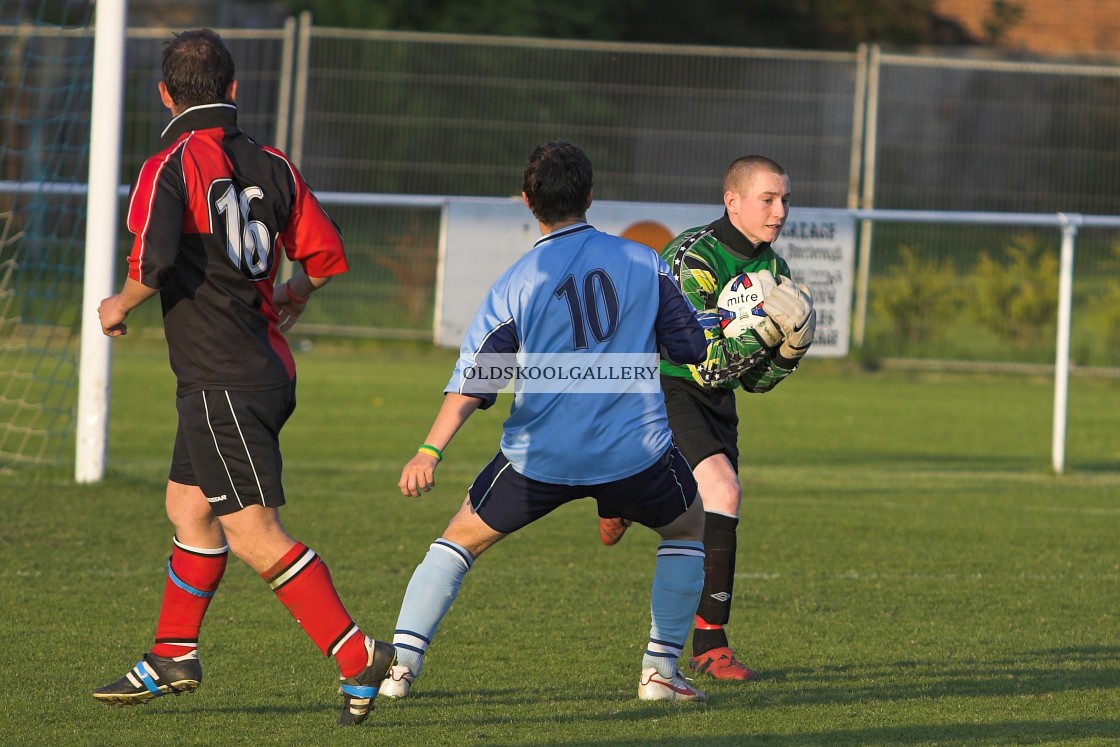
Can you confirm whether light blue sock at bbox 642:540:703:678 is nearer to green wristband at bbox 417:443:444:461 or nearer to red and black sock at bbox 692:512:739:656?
red and black sock at bbox 692:512:739:656

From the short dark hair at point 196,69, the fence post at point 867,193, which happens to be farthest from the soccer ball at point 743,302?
the fence post at point 867,193

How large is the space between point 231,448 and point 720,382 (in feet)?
5.82

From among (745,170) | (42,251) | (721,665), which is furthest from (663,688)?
(42,251)

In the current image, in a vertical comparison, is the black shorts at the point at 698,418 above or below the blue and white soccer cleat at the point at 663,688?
above

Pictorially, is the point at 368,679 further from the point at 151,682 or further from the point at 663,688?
the point at 663,688

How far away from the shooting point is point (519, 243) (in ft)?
37.6

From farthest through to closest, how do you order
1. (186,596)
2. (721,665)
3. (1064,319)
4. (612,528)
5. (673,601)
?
(1064,319), (721,665), (612,528), (673,601), (186,596)

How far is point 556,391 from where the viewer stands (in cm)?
438

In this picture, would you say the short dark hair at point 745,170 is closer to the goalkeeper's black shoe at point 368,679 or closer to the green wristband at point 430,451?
the green wristband at point 430,451

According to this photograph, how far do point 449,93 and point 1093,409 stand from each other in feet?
24.3

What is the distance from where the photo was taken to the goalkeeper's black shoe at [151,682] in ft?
14.7

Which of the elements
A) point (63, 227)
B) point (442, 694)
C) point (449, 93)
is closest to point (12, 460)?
point (63, 227)

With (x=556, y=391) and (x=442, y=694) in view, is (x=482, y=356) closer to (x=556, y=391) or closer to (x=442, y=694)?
(x=556, y=391)

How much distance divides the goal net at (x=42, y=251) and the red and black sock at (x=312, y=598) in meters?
5.59
